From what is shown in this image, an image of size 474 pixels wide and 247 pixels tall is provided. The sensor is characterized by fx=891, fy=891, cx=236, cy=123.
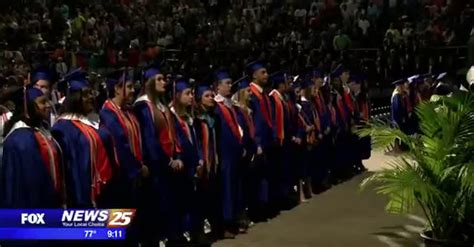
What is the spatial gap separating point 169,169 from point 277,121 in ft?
8.58

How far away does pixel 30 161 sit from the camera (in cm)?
516

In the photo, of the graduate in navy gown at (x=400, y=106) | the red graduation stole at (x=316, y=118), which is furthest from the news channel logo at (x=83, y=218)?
the graduate in navy gown at (x=400, y=106)

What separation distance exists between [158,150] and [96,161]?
41.0 inches

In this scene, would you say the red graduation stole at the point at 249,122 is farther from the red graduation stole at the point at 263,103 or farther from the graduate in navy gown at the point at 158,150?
the graduate in navy gown at the point at 158,150

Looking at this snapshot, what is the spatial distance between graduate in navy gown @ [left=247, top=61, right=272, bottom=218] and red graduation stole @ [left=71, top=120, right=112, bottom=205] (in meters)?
3.07

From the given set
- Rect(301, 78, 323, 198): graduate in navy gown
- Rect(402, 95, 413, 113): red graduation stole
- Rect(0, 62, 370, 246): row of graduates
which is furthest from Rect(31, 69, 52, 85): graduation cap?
Rect(402, 95, 413, 113): red graduation stole

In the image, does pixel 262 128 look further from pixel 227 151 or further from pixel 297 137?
pixel 297 137

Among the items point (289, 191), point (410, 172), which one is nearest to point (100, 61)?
point (289, 191)

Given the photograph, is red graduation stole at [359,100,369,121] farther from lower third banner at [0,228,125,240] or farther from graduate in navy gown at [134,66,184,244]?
lower third banner at [0,228,125,240]

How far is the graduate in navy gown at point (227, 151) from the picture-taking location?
8078mm

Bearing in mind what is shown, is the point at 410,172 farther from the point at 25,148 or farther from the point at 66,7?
the point at 66,7

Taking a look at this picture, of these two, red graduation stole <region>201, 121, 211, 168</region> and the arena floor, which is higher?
red graduation stole <region>201, 121, 211, 168</region>

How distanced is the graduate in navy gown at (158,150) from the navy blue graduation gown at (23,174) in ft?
5.25

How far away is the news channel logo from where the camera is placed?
4965mm
